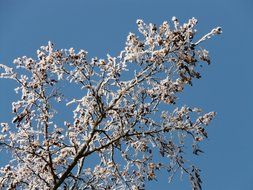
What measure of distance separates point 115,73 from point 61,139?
186 centimetres

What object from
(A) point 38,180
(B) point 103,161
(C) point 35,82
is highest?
(C) point 35,82

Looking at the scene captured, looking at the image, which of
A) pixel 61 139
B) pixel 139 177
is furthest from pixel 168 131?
pixel 61 139


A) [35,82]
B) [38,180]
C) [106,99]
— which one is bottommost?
[38,180]

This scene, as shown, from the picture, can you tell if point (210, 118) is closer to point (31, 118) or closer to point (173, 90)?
point (173, 90)

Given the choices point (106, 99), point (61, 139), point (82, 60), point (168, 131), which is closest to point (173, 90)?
point (168, 131)

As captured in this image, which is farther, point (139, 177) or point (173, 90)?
point (139, 177)

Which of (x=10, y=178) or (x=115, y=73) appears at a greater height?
(x=115, y=73)

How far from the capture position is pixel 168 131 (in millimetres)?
8188

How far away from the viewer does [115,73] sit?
8078 mm

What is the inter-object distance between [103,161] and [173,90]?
2465 mm

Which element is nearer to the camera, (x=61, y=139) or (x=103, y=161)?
(x=61, y=139)

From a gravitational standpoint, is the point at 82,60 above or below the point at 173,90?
above

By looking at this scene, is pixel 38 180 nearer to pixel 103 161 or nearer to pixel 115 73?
pixel 103 161

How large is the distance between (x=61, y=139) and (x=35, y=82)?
1.37 m
